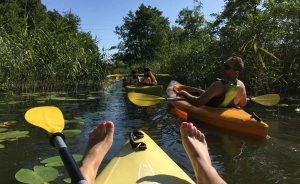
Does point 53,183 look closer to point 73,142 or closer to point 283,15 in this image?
point 73,142

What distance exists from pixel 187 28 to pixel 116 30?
10.8 m

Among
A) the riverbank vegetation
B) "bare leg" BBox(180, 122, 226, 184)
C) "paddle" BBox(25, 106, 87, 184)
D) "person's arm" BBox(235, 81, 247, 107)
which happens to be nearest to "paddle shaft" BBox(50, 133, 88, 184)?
"paddle" BBox(25, 106, 87, 184)

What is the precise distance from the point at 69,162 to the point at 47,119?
61 cm

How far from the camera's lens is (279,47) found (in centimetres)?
791

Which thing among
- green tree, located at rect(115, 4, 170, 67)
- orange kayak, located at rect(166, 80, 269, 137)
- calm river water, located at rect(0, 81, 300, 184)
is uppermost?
green tree, located at rect(115, 4, 170, 67)

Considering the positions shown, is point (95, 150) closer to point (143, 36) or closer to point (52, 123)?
point (52, 123)

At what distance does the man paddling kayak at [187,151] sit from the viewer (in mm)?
1620

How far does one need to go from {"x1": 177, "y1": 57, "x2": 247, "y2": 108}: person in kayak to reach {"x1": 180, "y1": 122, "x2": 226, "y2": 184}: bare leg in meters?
1.79

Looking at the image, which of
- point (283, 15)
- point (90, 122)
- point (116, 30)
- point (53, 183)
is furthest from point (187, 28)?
point (53, 183)

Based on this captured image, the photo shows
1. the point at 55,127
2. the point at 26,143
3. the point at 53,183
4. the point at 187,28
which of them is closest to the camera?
the point at 55,127

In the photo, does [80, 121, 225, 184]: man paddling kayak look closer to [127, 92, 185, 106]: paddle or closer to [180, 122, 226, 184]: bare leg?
[180, 122, 226, 184]: bare leg

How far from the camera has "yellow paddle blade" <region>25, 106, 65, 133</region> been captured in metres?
1.69

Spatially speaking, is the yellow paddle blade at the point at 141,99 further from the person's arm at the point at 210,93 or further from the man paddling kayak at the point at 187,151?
the man paddling kayak at the point at 187,151

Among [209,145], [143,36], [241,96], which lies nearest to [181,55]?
[241,96]
